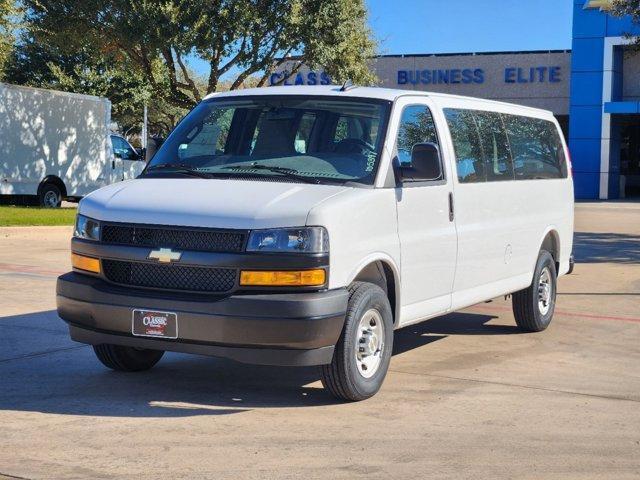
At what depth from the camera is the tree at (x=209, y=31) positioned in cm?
2850

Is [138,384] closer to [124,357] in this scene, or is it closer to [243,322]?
[124,357]

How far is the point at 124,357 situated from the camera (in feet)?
25.1

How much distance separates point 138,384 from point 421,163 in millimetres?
2457

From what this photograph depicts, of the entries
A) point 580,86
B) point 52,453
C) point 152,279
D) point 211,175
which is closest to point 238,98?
point 211,175

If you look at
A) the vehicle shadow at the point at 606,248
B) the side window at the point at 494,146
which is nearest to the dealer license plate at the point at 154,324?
the side window at the point at 494,146

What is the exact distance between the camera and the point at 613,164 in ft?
158

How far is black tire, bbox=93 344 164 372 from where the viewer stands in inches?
299

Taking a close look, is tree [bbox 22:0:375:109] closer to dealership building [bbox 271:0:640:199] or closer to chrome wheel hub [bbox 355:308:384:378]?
dealership building [bbox 271:0:640:199]

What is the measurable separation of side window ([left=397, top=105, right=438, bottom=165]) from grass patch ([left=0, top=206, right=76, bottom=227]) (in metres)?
14.3

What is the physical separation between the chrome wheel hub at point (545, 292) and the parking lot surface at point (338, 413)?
1.00ft

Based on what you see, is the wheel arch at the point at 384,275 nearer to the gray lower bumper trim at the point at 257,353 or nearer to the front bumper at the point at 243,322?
the front bumper at the point at 243,322

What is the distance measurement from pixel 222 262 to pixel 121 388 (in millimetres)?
1439

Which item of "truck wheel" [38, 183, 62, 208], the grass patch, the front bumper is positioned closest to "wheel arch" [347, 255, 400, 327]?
the front bumper

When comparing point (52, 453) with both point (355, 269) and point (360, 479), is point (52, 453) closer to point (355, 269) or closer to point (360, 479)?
point (360, 479)
